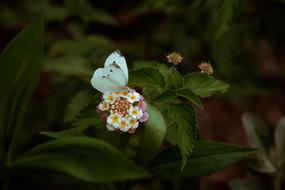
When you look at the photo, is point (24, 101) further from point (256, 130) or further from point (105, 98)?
point (256, 130)

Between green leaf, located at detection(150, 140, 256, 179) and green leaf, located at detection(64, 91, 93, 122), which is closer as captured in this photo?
green leaf, located at detection(150, 140, 256, 179)

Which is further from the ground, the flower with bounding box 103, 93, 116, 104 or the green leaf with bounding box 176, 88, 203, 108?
the green leaf with bounding box 176, 88, 203, 108

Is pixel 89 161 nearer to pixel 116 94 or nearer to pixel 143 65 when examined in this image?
pixel 116 94

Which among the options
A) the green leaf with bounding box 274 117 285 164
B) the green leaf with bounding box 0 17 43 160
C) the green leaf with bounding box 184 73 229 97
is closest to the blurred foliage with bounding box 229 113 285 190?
the green leaf with bounding box 274 117 285 164

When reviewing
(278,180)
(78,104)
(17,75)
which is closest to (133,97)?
(17,75)

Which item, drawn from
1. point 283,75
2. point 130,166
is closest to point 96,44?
point 130,166

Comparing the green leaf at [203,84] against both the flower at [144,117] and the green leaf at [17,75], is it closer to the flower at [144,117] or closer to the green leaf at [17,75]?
the flower at [144,117]

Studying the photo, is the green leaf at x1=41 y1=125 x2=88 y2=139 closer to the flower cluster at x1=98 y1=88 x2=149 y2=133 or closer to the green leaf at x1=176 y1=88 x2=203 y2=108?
the flower cluster at x1=98 y1=88 x2=149 y2=133

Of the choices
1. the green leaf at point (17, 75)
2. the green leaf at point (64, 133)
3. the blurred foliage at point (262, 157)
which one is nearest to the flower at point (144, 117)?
the green leaf at point (64, 133)
